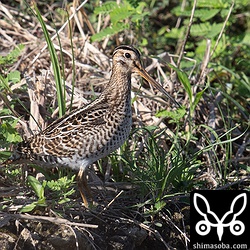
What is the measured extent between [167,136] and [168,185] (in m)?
0.67

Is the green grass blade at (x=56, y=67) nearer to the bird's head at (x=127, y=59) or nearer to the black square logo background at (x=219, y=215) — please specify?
the bird's head at (x=127, y=59)

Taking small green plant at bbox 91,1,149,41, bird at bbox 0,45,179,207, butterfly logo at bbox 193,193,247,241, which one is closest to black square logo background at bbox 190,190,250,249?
butterfly logo at bbox 193,193,247,241

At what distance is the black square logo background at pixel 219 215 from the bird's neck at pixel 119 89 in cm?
80

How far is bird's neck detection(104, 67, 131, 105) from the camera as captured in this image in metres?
4.64

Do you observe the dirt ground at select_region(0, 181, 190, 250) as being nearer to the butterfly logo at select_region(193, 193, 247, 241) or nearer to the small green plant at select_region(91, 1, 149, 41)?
the butterfly logo at select_region(193, 193, 247, 241)

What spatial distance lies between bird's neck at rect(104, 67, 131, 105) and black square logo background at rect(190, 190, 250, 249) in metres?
0.80

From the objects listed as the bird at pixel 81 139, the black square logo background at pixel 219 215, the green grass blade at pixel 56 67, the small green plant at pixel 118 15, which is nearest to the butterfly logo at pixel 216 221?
the black square logo background at pixel 219 215

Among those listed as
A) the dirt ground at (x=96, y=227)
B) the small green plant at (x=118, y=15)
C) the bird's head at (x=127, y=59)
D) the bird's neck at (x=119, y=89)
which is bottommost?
the dirt ground at (x=96, y=227)

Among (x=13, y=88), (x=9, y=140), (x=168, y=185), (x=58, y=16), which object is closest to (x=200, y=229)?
(x=168, y=185)

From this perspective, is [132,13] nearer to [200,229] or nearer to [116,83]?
[116,83]

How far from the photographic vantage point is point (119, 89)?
15.3ft

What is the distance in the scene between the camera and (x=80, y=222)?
4348 millimetres

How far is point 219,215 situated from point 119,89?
1.06m

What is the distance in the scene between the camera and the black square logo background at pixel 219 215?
4.50 meters
